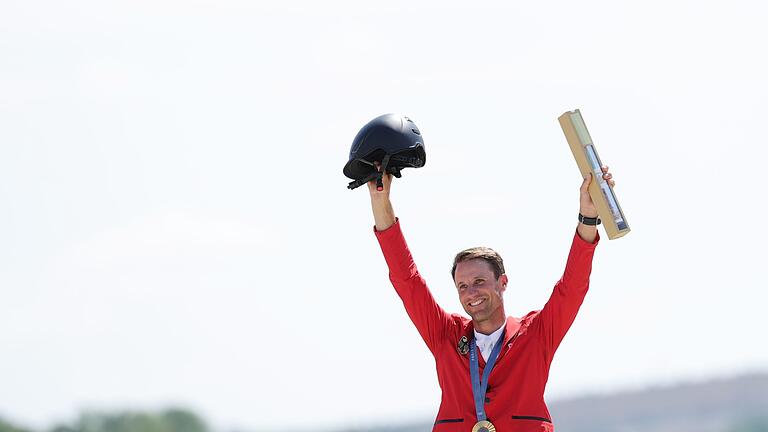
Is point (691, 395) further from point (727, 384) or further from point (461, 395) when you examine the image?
point (461, 395)

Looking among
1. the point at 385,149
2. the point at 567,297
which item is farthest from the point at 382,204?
the point at 567,297

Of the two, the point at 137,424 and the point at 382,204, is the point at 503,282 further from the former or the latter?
the point at 137,424

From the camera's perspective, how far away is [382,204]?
11594 millimetres

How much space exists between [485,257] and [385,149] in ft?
3.26

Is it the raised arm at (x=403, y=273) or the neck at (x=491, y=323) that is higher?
the raised arm at (x=403, y=273)

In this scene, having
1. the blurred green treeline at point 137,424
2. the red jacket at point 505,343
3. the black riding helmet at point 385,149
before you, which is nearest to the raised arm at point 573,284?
the red jacket at point 505,343

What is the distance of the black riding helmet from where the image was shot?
11.4 metres

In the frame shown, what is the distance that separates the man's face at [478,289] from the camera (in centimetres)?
1130

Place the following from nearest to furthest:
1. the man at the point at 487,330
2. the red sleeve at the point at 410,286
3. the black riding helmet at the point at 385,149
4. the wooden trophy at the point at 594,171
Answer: the wooden trophy at the point at 594,171 → the man at the point at 487,330 → the black riding helmet at the point at 385,149 → the red sleeve at the point at 410,286

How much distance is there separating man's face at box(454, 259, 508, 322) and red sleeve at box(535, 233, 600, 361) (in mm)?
333

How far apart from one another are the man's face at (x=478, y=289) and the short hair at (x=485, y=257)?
32 millimetres

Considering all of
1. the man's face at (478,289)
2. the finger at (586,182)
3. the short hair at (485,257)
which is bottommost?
the man's face at (478,289)

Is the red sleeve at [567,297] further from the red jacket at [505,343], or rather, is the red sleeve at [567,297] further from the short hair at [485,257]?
the short hair at [485,257]

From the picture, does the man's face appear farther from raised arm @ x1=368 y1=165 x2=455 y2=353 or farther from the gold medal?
the gold medal
